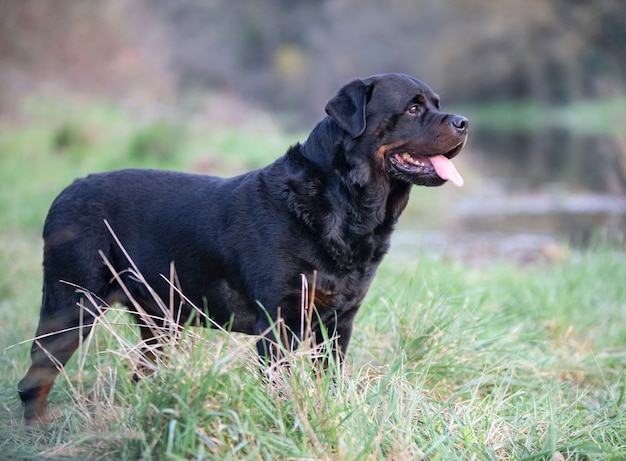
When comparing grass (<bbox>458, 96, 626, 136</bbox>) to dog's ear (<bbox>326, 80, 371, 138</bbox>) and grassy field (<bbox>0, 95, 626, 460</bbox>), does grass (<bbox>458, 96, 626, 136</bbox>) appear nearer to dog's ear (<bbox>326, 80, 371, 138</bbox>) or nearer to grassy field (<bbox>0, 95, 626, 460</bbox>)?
grassy field (<bbox>0, 95, 626, 460</bbox>)

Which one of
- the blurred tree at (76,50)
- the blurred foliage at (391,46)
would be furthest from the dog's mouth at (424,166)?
the blurred foliage at (391,46)

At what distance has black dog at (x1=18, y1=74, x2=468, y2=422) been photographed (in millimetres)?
3494

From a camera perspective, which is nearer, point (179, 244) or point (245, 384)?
point (245, 384)

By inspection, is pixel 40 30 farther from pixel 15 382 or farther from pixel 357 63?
pixel 357 63

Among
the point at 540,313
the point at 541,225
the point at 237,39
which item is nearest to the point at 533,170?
the point at 541,225

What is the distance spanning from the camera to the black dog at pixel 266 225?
11.5 feet

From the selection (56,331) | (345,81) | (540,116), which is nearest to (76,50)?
(345,81)

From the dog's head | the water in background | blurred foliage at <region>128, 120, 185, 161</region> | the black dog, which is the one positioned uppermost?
the dog's head

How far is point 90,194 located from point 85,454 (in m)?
1.56

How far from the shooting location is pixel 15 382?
3.91m

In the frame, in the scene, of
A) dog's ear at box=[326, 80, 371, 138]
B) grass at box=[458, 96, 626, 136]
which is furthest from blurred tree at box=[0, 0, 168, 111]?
grass at box=[458, 96, 626, 136]

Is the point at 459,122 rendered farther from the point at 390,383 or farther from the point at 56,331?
the point at 56,331

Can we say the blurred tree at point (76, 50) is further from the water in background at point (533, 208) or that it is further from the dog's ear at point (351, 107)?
the dog's ear at point (351, 107)

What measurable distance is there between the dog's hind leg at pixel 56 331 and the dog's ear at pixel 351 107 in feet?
4.89
